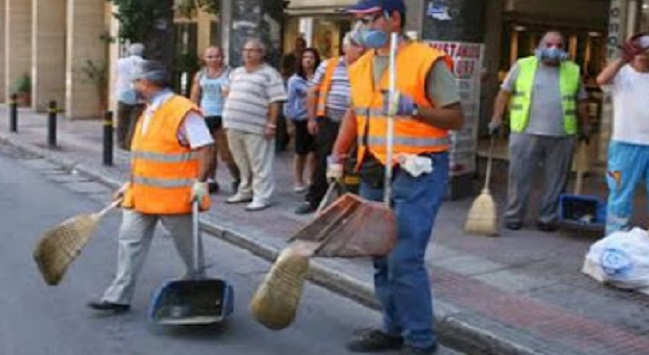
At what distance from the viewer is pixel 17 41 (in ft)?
86.2

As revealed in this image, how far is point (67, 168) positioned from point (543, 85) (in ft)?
25.3

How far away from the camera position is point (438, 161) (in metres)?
5.29

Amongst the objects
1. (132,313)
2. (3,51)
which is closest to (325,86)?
(132,313)

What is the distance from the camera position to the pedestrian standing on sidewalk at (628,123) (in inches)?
305

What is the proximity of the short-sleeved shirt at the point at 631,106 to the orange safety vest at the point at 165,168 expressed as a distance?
12.0ft

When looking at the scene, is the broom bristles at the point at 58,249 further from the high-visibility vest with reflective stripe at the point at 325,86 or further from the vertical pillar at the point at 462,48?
the vertical pillar at the point at 462,48

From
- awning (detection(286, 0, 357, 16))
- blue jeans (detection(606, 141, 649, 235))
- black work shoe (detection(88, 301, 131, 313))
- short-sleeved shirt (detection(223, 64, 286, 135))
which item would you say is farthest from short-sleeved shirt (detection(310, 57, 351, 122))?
awning (detection(286, 0, 357, 16))

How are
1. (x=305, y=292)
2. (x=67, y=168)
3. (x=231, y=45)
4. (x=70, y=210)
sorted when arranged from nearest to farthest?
(x=305, y=292) → (x=70, y=210) → (x=231, y=45) → (x=67, y=168)

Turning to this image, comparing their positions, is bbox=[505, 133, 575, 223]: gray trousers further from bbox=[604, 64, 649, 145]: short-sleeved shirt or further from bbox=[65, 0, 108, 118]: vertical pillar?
bbox=[65, 0, 108, 118]: vertical pillar

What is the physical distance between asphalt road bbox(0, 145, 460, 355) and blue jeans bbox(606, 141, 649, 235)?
2592 mm

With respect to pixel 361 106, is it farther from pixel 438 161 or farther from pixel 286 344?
pixel 286 344

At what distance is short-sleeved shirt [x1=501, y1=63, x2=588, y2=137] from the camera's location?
8.73m

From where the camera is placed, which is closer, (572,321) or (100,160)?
(572,321)

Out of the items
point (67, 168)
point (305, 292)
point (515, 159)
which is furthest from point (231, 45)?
point (305, 292)
